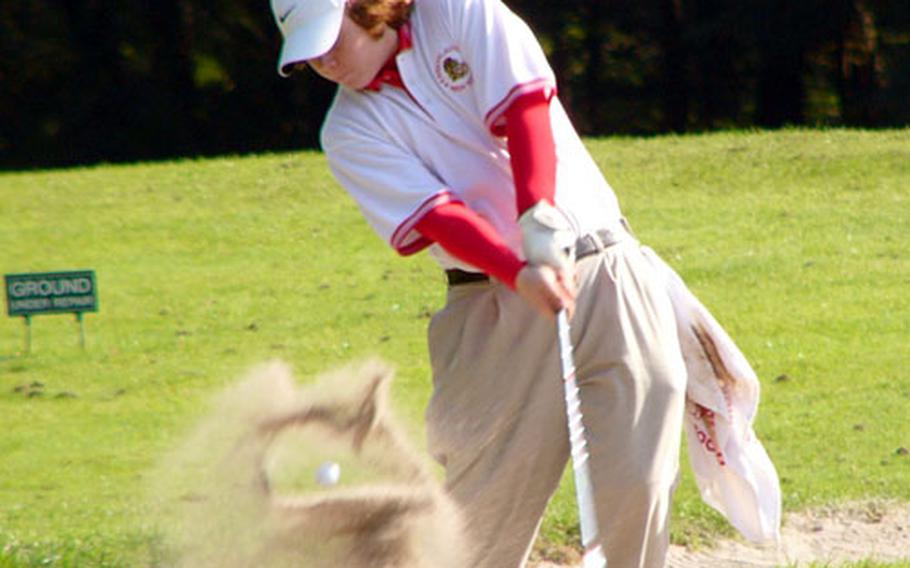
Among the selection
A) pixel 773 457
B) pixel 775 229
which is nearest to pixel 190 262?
pixel 775 229

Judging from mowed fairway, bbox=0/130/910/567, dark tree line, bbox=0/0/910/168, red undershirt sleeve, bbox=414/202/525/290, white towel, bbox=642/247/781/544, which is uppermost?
red undershirt sleeve, bbox=414/202/525/290

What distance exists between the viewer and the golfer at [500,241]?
3533 millimetres

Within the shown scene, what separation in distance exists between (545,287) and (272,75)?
1464 centimetres

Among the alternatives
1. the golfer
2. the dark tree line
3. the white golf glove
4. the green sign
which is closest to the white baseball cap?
the golfer

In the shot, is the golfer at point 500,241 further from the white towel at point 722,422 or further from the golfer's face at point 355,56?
the white towel at point 722,422

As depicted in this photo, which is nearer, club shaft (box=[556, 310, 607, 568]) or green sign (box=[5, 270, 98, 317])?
club shaft (box=[556, 310, 607, 568])

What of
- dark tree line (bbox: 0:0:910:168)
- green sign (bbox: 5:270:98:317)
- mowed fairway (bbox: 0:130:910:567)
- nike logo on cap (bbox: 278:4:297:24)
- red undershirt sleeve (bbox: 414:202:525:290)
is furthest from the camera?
dark tree line (bbox: 0:0:910:168)

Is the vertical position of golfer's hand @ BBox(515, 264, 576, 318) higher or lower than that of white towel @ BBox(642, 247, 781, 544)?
higher

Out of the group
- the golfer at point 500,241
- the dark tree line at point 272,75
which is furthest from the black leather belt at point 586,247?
the dark tree line at point 272,75

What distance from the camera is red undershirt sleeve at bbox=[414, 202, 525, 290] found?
11.3ft

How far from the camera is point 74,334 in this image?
355 inches

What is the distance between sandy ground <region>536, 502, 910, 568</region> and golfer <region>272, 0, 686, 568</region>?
4.90 ft

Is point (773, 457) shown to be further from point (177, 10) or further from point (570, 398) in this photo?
point (177, 10)

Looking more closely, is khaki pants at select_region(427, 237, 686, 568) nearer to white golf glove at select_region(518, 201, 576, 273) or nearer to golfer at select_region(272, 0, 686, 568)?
golfer at select_region(272, 0, 686, 568)
